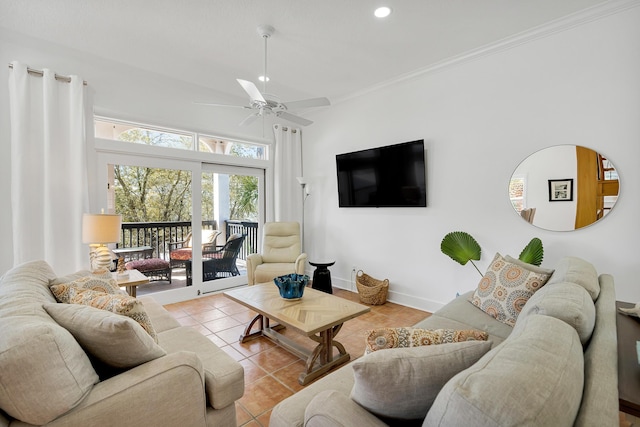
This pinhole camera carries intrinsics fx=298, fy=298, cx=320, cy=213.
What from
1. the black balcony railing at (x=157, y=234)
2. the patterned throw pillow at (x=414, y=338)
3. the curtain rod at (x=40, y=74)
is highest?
the curtain rod at (x=40, y=74)

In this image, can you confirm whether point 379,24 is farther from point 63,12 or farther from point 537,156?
point 63,12

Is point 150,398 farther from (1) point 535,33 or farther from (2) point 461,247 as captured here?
(1) point 535,33

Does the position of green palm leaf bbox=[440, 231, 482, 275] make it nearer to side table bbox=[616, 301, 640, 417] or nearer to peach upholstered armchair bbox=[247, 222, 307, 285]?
side table bbox=[616, 301, 640, 417]

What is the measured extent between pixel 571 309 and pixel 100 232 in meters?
3.29

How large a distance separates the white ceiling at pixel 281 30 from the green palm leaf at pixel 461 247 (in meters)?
1.95

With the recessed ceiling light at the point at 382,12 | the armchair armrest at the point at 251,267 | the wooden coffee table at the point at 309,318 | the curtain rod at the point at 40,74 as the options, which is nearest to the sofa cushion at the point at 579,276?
the wooden coffee table at the point at 309,318

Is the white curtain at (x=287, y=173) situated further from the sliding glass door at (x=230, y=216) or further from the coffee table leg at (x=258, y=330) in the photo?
the coffee table leg at (x=258, y=330)

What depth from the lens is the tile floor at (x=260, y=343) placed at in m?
1.96

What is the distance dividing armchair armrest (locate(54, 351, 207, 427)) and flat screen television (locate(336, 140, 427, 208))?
9.89 ft

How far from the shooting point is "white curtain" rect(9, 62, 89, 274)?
9.16 feet

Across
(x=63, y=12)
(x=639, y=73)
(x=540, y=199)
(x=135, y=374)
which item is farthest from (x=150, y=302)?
(x=639, y=73)

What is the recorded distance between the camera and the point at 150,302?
246cm

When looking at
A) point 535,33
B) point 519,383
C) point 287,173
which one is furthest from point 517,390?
point 287,173

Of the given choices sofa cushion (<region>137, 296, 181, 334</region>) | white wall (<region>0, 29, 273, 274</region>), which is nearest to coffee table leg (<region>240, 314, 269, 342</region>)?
sofa cushion (<region>137, 296, 181, 334</region>)
